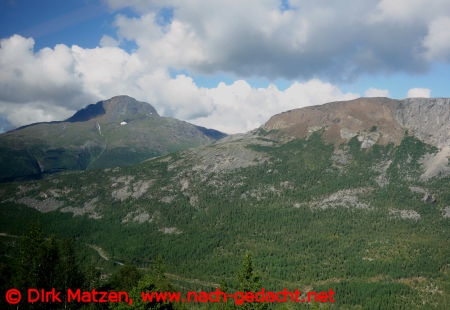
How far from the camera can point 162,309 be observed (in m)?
51.8

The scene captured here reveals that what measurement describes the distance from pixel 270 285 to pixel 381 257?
249ft

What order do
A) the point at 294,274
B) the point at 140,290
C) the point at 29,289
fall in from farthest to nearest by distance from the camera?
the point at 294,274
the point at 29,289
the point at 140,290

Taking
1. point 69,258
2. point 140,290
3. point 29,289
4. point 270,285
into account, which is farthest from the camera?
point 270,285

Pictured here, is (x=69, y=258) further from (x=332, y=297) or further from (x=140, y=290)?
(x=332, y=297)

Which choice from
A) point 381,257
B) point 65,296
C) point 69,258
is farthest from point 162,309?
point 381,257

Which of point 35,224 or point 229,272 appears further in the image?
point 229,272

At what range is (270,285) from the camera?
17075cm

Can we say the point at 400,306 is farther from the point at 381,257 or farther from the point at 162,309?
the point at 162,309

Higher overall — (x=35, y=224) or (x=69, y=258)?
(x=35, y=224)

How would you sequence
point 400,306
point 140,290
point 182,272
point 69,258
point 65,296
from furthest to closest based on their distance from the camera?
1. point 182,272
2. point 400,306
3. point 69,258
4. point 65,296
5. point 140,290

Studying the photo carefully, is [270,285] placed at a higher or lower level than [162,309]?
lower

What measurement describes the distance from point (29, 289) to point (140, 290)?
122ft

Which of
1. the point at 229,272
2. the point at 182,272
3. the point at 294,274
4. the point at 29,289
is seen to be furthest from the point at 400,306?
the point at 29,289

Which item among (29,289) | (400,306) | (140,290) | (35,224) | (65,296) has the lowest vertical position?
(400,306)
